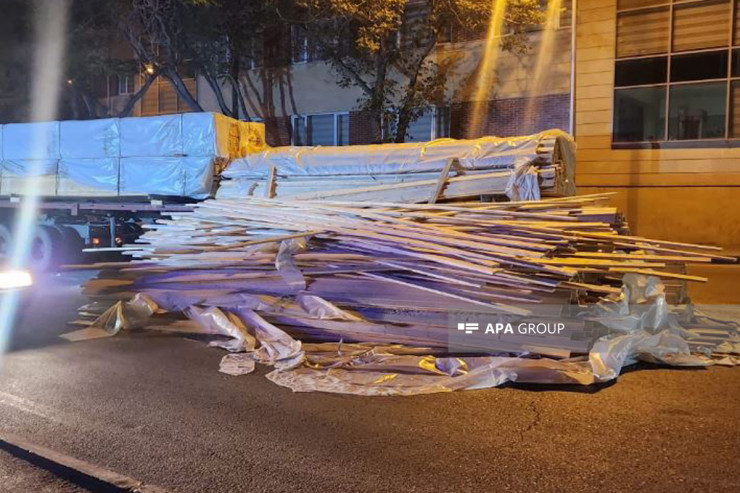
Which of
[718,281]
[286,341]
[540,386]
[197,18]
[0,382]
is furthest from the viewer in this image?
[197,18]

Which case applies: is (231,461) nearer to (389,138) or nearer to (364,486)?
(364,486)

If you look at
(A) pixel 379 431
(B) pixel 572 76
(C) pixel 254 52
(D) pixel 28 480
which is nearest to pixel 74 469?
(D) pixel 28 480

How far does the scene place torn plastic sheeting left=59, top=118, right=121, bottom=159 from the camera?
11.0m

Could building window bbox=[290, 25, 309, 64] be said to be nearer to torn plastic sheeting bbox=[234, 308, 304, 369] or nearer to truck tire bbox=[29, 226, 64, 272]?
truck tire bbox=[29, 226, 64, 272]

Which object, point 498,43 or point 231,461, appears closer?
point 231,461

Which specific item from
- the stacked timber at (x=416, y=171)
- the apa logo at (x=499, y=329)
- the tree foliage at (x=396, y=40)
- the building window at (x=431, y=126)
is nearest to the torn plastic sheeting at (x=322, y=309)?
the apa logo at (x=499, y=329)

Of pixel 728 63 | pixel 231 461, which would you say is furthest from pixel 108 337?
pixel 728 63

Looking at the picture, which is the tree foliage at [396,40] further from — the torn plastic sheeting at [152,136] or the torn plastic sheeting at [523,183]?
the torn plastic sheeting at [523,183]

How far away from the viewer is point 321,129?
22.7 meters

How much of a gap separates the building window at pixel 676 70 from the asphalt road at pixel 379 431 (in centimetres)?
1426

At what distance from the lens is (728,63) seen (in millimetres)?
17578

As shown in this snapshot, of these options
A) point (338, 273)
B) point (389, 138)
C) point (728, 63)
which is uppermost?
point (728, 63)

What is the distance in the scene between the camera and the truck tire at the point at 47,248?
42.0ft

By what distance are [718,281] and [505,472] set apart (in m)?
10.2
